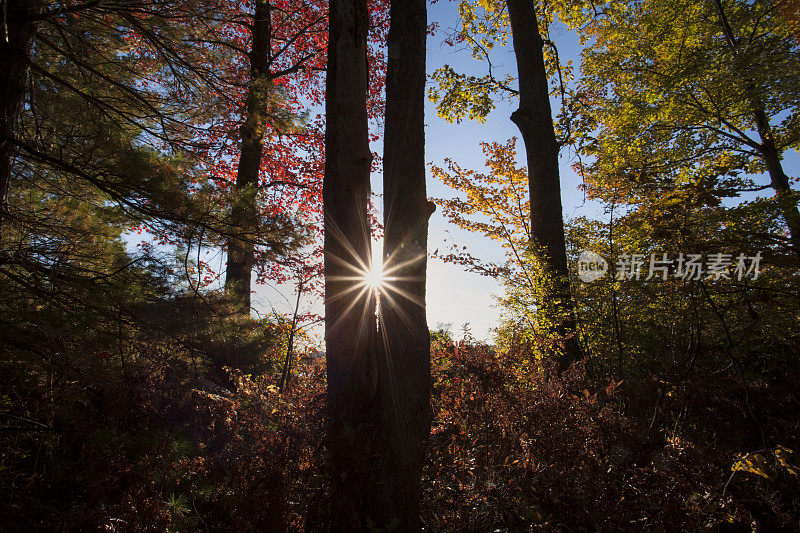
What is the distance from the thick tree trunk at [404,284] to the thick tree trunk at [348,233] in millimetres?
167

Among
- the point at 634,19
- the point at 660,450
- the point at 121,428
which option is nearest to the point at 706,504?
the point at 660,450

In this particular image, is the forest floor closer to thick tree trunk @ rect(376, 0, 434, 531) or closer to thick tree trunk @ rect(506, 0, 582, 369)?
thick tree trunk @ rect(376, 0, 434, 531)

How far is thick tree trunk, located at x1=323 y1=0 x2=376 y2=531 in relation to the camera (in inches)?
111

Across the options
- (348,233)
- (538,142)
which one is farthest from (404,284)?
(538,142)

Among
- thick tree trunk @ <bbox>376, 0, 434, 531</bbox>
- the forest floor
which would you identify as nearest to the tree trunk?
the forest floor

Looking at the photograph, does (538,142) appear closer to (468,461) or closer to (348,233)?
(348,233)

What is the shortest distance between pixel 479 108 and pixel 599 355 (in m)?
5.98

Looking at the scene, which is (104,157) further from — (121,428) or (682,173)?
(682,173)

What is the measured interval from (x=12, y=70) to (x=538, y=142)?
620cm

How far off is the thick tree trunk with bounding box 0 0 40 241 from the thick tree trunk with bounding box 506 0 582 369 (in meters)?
5.54

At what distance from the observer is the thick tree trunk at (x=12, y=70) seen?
2992 millimetres

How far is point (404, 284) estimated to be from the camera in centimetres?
295

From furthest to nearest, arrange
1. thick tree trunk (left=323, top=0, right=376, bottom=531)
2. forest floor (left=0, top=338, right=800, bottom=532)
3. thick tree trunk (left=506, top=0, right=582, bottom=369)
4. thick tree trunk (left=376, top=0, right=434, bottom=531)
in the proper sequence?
thick tree trunk (left=506, top=0, right=582, bottom=369)
thick tree trunk (left=323, top=0, right=376, bottom=531)
thick tree trunk (left=376, top=0, right=434, bottom=531)
forest floor (left=0, top=338, right=800, bottom=532)

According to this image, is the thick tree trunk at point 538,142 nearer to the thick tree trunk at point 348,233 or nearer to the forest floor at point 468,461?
the forest floor at point 468,461
